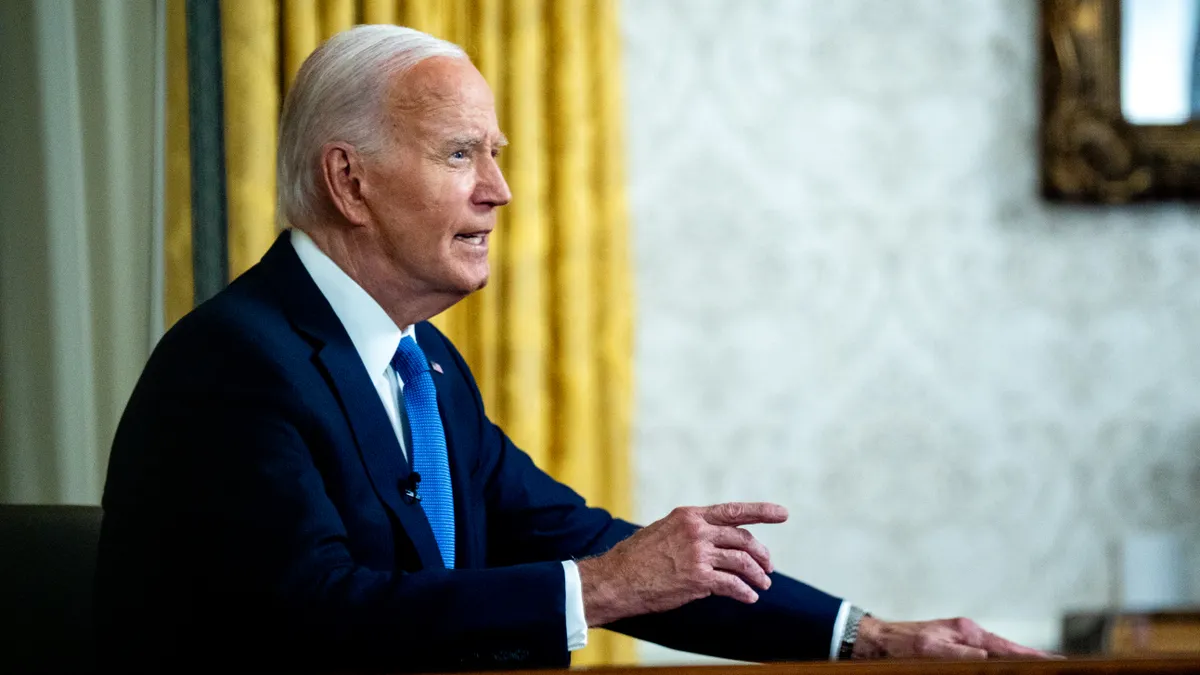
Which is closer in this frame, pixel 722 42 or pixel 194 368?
pixel 194 368

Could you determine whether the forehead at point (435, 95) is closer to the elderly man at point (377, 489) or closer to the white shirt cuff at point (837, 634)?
the elderly man at point (377, 489)

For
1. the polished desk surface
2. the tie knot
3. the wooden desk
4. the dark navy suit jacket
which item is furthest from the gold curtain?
the polished desk surface

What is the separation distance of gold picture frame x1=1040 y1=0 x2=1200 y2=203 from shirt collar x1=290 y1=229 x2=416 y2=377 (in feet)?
7.70

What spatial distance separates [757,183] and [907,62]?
55cm

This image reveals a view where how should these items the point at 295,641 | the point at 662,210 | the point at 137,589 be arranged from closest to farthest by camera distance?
the point at 295,641 < the point at 137,589 < the point at 662,210

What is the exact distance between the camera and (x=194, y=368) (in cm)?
128

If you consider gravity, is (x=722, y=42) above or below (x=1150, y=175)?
above

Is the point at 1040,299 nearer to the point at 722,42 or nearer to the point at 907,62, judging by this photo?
the point at 907,62

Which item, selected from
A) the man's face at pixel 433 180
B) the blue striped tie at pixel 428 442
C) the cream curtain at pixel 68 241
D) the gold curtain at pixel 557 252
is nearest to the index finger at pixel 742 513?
the blue striped tie at pixel 428 442

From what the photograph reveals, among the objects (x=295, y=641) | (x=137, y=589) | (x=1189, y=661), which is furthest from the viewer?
(x=137, y=589)

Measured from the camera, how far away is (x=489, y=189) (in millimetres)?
1576

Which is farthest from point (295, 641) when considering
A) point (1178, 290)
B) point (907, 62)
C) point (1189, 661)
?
point (1178, 290)

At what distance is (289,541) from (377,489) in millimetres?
187

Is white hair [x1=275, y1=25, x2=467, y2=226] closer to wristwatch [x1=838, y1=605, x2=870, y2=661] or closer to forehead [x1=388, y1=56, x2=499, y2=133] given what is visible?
forehead [x1=388, y1=56, x2=499, y2=133]
